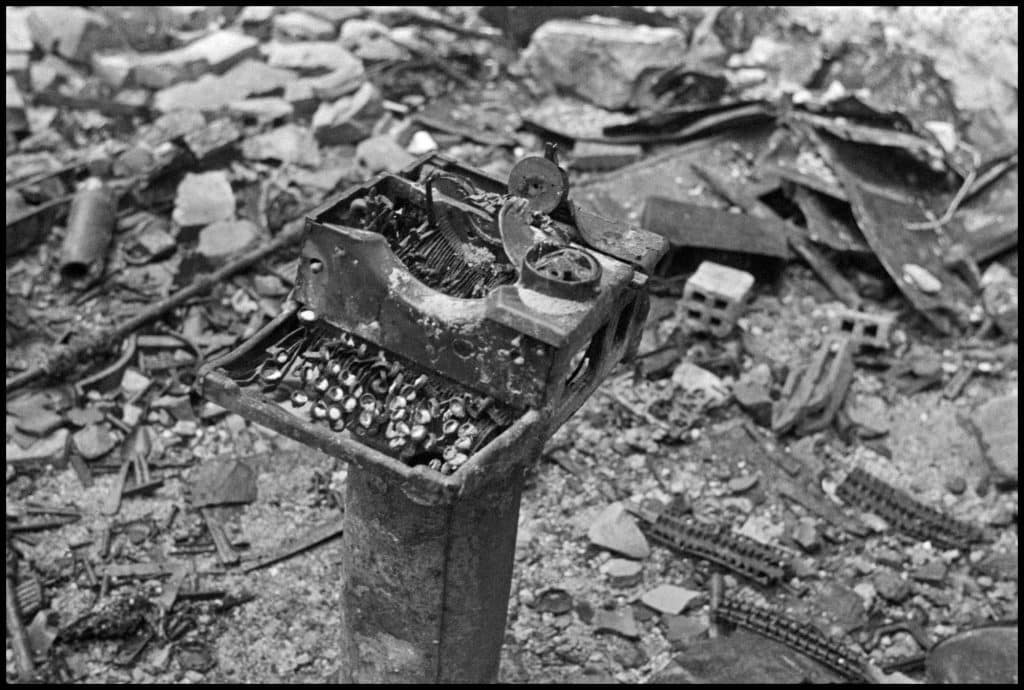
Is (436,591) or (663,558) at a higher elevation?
(436,591)

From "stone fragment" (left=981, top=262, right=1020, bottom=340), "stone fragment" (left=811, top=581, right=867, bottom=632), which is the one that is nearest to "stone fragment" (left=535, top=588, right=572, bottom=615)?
"stone fragment" (left=811, top=581, right=867, bottom=632)

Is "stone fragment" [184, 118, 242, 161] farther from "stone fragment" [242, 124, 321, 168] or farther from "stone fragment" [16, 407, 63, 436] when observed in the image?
"stone fragment" [16, 407, 63, 436]

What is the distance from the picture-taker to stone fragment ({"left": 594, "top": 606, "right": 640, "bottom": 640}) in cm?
581

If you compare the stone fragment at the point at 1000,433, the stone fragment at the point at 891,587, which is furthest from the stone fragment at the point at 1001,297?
the stone fragment at the point at 891,587

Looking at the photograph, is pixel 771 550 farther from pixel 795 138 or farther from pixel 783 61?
pixel 783 61

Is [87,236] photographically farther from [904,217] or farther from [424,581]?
[904,217]

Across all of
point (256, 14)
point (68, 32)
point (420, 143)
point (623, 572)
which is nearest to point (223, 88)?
point (256, 14)

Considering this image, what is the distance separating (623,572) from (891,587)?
142cm

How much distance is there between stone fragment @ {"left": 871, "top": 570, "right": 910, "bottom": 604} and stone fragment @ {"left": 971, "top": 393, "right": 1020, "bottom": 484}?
3.67ft

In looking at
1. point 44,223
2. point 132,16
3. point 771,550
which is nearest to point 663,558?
point 771,550

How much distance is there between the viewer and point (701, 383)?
7.22m

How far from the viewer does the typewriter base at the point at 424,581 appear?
4.12 meters

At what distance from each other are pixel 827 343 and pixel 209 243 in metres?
4.20

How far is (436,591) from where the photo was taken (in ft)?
14.0
